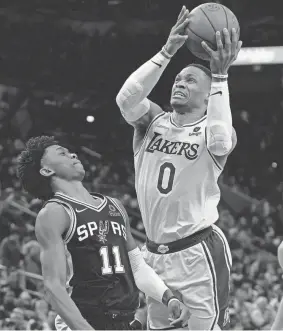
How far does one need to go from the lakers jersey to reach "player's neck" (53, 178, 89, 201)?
64mm

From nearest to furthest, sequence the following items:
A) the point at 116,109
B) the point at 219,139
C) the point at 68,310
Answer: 1. the point at 68,310
2. the point at 219,139
3. the point at 116,109

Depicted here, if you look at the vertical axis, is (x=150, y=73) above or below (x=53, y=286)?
above

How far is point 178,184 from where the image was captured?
14.8 feet

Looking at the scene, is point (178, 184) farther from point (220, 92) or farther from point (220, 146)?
point (220, 92)

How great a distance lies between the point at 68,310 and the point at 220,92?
1.45 metres

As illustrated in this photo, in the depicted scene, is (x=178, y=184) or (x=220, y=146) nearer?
(x=220, y=146)

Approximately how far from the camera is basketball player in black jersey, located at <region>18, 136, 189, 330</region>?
3.80 m

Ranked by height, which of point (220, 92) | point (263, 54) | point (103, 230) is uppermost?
point (263, 54)

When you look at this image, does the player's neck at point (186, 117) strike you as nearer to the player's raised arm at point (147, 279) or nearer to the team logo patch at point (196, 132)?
the team logo patch at point (196, 132)

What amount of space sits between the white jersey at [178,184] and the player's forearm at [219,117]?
0.19 metres

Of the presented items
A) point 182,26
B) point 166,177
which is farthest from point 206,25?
point 166,177

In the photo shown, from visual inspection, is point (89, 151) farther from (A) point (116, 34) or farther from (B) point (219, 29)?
(B) point (219, 29)

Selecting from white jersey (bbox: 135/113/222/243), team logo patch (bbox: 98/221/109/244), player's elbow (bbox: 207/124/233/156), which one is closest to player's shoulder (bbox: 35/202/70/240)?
team logo patch (bbox: 98/221/109/244)

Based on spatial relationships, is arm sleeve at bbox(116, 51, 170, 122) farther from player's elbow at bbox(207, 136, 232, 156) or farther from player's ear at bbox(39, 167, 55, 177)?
player's ear at bbox(39, 167, 55, 177)
